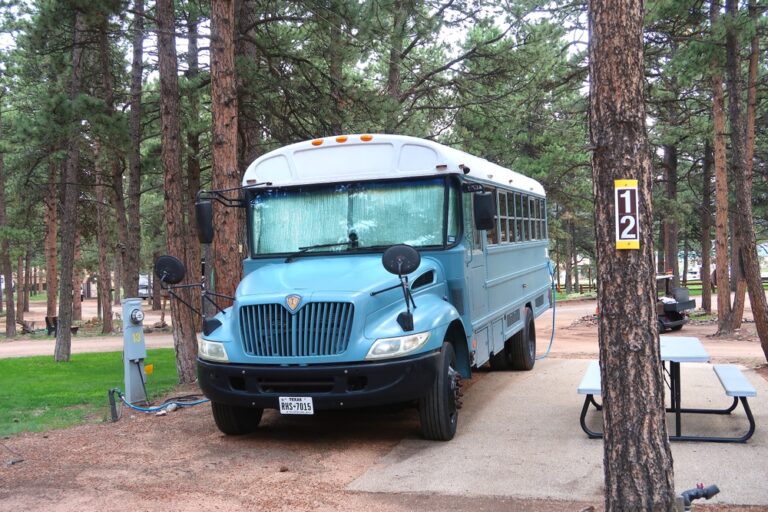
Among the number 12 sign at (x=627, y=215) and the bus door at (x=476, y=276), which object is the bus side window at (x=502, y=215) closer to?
the bus door at (x=476, y=276)

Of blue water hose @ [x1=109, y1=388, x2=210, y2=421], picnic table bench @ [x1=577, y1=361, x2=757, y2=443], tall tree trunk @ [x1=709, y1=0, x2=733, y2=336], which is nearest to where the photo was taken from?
picnic table bench @ [x1=577, y1=361, x2=757, y2=443]

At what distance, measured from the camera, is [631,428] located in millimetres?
3723

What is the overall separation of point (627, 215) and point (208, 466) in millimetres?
3917

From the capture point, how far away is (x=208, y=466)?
19.0 ft

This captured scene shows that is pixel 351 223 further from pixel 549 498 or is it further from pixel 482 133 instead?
pixel 482 133

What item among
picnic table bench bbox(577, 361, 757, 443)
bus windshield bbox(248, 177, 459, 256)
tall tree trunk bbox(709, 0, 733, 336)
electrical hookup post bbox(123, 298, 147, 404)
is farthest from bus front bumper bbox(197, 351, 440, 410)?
tall tree trunk bbox(709, 0, 733, 336)

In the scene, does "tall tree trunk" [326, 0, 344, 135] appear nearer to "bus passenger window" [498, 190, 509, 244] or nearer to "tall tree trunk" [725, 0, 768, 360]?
"bus passenger window" [498, 190, 509, 244]

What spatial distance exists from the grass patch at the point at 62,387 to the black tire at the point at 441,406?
3823mm

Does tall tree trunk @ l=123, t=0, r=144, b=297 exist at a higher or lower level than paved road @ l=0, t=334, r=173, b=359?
higher

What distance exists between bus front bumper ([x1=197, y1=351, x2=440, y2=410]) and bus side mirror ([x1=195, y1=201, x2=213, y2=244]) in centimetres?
153

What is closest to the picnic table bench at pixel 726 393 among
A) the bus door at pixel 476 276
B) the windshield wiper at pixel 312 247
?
the bus door at pixel 476 276

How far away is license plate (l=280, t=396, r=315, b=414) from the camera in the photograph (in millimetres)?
5953

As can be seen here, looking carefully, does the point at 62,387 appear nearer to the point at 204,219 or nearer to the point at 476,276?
the point at 204,219

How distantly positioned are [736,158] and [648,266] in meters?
8.23
